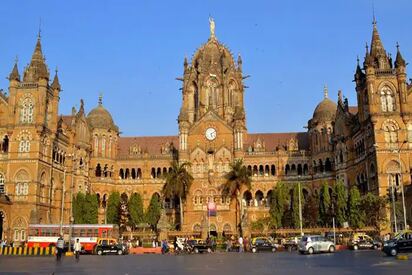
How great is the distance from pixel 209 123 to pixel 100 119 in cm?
2021

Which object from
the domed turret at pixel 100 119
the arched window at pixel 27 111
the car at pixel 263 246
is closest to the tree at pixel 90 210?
the arched window at pixel 27 111

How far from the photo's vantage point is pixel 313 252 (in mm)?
44375

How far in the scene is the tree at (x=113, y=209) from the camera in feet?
262

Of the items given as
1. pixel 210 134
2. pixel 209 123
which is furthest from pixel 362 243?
pixel 209 123

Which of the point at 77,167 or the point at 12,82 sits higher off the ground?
the point at 12,82

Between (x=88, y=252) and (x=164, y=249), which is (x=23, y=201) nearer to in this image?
(x=88, y=252)

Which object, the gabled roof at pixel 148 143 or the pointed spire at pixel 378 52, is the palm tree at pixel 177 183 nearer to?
the gabled roof at pixel 148 143

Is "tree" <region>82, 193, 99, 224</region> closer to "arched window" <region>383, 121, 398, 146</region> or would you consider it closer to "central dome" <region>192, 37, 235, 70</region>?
"central dome" <region>192, 37, 235, 70</region>

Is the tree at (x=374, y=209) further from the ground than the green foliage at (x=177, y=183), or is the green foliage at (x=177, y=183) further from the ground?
the green foliage at (x=177, y=183)

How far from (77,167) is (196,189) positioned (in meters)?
20.5

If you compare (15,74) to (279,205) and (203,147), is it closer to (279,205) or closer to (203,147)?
(203,147)

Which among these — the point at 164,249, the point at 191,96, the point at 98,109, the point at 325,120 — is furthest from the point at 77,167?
the point at 325,120

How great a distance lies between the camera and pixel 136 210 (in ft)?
268

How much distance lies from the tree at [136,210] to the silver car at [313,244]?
42.0 meters
